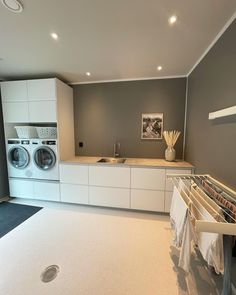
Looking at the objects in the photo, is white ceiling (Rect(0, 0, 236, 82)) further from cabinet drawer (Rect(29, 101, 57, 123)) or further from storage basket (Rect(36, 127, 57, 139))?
storage basket (Rect(36, 127, 57, 139))

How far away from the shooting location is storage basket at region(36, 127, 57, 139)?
318 centimetres

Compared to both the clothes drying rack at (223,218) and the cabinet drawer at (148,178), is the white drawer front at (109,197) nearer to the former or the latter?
the cabinet drawer at (148,178)

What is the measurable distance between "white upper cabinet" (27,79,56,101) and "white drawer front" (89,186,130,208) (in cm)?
193

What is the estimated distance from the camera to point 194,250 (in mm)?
2037

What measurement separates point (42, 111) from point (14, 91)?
0.71m

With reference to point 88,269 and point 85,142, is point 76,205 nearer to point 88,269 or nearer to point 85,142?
point 85,142

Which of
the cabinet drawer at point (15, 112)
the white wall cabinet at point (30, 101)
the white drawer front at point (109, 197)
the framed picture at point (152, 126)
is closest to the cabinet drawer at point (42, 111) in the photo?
the white wall cabinet at point (30, 101)

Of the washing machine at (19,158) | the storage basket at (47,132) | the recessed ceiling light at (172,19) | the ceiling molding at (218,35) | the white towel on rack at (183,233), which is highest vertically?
the recessed ceiling light at (172,19)

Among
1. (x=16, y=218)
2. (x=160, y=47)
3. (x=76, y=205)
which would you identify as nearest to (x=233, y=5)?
(x=160, y=47)

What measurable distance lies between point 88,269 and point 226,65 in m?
2.61

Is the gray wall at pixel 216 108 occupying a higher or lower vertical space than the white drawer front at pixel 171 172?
higher

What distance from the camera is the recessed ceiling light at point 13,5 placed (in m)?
1.37

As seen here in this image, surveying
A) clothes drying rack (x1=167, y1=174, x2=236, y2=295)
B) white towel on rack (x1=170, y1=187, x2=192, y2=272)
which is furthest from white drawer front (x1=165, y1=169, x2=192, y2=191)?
white towel on rack (x1=170, y1=187, x2=192, y2=272)

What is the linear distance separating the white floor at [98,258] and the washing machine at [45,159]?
79 cm
